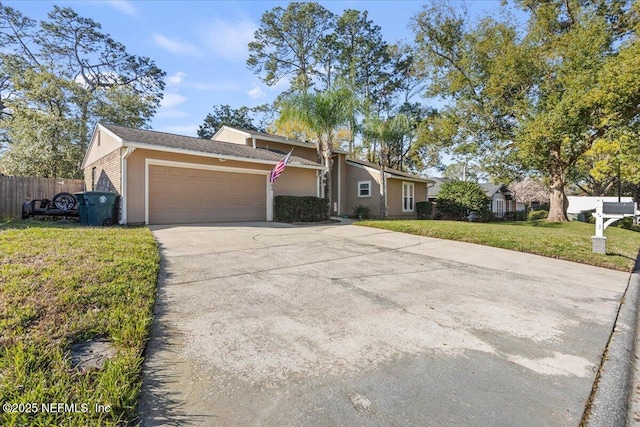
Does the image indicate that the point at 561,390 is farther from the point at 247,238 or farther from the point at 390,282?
the point at 247,238

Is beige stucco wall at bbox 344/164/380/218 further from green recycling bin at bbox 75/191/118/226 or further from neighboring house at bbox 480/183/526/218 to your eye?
neighboring house at bbox 480/183/526/218

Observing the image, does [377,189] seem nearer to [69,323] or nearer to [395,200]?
Result: [395,200]

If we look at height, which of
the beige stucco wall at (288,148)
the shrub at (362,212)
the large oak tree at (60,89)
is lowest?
the shrub at (362,212)

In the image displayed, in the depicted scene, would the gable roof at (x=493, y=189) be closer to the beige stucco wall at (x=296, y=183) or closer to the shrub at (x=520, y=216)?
the shrub at (x=520, y=216)

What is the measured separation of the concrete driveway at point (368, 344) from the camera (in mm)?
1885

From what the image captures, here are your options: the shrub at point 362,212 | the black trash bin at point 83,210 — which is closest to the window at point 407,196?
the shrub at point 362,212

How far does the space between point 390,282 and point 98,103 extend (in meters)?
25.5

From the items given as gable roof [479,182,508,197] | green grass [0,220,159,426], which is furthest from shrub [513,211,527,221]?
green grass [0,220,159,426]

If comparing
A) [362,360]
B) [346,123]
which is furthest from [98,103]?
[362,360]

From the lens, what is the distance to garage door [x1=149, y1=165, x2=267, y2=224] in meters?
10.6

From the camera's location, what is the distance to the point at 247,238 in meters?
7.73

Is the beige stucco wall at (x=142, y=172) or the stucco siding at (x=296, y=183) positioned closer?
the beige stucco wall at (x=142, y=172)

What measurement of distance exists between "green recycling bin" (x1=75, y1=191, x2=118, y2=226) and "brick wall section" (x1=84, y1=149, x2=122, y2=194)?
2.35 feet

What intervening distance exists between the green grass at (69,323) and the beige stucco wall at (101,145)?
6941 millimetres
